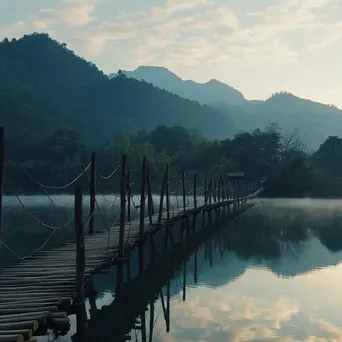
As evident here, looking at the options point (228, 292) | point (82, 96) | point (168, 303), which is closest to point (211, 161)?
point (82, 96)

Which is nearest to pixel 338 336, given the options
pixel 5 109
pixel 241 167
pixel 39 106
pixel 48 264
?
pixel 48 264

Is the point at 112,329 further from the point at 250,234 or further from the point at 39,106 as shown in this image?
the point at 39,106

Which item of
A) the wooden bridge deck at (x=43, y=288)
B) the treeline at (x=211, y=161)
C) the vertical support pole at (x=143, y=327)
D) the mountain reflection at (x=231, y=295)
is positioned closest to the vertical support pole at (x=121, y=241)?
the wooden bridge deck at (x=43, y=288)

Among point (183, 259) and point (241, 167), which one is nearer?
point (183, 259)

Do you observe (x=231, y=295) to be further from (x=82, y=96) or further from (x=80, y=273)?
(x=82, y=96)

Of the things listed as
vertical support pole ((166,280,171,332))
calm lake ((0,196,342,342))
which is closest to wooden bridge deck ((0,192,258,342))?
calm lake ((0,196,342,342))

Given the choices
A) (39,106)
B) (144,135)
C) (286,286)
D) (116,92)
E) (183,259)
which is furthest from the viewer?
(116,92)

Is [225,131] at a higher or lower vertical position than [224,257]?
higher

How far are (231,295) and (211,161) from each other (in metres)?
66.8

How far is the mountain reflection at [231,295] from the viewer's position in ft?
39.0

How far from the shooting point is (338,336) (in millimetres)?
11688

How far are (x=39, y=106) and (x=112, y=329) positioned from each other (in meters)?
98.5

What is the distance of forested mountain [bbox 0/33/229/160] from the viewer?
112625 millimetres

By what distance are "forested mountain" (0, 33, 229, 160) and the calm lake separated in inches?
3153
